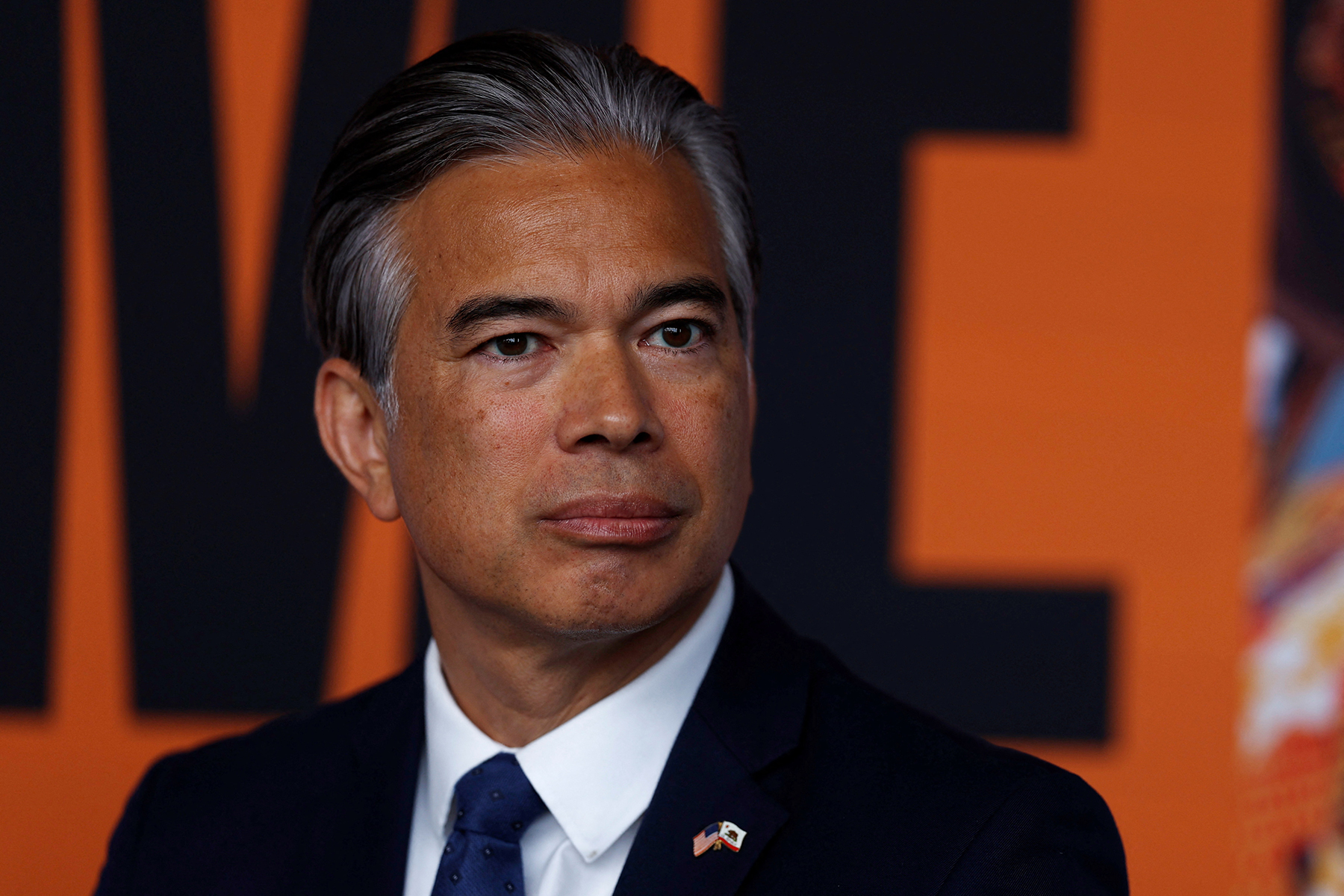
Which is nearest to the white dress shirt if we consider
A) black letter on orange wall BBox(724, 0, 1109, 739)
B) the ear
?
the ear

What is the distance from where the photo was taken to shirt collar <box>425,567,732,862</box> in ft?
5.27

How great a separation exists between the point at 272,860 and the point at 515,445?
0.69 metres

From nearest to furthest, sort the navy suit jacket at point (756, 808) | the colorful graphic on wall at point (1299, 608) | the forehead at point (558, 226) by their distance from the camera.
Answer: the navy suit jacket at point (756, 808)
the forehead at point (558, 226)
the colorful graphic on wall at point (1299, 608)

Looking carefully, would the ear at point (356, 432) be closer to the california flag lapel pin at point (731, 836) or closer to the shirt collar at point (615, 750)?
the shirt collar at point (615, 750)

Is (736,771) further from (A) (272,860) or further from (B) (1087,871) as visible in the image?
(A) (272,860)

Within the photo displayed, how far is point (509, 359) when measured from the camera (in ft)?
5.29

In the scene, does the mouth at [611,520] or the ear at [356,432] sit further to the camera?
the ear at [356,432]

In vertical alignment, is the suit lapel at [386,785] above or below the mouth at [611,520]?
below

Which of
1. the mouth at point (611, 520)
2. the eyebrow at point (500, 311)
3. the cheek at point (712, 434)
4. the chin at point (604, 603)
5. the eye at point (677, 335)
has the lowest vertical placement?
the chin at point (604, 603)

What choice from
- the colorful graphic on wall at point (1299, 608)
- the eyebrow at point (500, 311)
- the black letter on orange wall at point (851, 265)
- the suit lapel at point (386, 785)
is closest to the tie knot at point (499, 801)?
the suit lapel at point (386, 785)

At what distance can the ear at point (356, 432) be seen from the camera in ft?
6.07

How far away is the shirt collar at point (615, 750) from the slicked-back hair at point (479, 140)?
42 centimetres

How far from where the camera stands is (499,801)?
165cm

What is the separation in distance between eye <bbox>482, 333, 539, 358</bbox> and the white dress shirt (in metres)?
0.38
